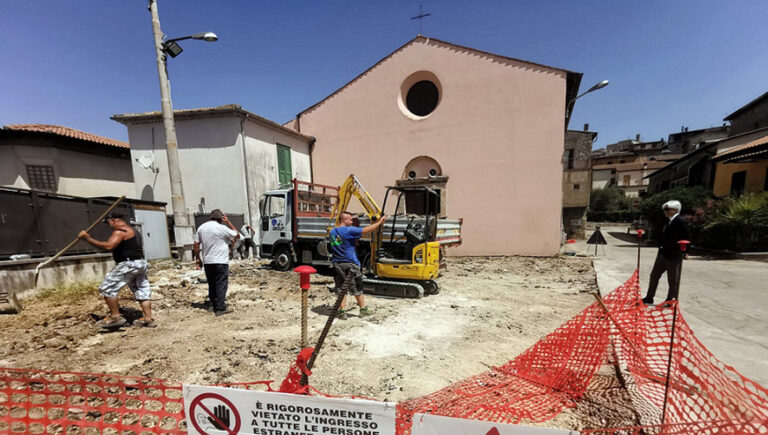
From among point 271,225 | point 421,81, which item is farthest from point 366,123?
point 271,225

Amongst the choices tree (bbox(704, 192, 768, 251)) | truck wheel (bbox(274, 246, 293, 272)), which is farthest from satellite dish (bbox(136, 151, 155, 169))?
tree (bbox(704, 192, 768, 251))

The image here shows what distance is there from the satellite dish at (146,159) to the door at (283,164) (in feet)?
15.6

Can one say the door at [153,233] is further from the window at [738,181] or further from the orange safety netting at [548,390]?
the window at [738,181]

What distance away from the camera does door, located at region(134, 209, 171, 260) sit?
27.9 feet

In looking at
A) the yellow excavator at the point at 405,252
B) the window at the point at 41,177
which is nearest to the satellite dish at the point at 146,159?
the window at the point at 41,177

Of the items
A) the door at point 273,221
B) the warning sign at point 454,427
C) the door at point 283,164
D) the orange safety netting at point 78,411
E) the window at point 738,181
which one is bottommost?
the orange safety netting at point 78,411

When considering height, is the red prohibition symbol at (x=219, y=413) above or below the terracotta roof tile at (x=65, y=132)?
below

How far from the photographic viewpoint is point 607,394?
264 cm

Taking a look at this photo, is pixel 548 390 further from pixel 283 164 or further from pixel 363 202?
pixel 283 164

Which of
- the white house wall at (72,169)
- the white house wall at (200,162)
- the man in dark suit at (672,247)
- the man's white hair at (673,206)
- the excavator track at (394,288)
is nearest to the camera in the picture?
the man in dark suit at (672,247)

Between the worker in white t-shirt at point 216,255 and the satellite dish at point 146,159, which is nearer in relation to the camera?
the worker in white t-shirt at point 216,255

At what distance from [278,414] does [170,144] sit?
31.8 ft

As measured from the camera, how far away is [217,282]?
4844 millimetres

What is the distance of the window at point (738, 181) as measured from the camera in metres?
13.1
